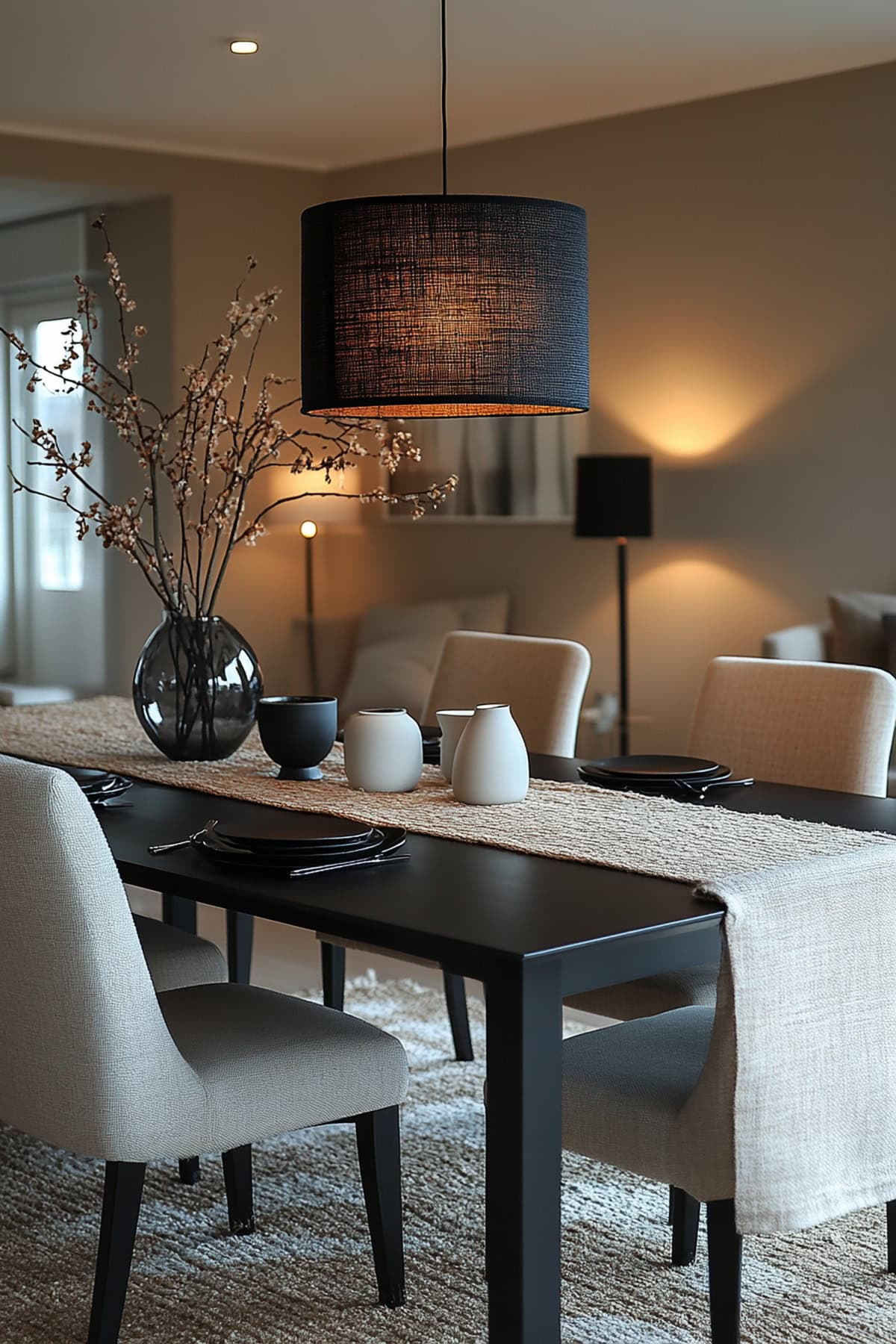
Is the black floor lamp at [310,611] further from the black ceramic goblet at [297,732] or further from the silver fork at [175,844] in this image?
the silver fork at [175,844]

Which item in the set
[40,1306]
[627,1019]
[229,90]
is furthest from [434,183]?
[40,1306]

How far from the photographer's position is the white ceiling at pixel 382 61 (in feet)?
15.8

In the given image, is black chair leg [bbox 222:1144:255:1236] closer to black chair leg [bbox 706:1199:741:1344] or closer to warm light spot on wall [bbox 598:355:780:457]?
black chair leg [bbox 706:1199:741:1344]

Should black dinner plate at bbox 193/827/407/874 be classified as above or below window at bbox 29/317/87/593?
below

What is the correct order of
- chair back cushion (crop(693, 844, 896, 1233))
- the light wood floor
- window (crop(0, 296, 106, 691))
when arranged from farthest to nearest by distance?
1. window (crop(0, 296, 106, 691))
2. the light wood floor
3. chair back cushion (crop(693, 844, 896, 1233))

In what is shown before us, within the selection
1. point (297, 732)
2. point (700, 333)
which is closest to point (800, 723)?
point (297, 732)

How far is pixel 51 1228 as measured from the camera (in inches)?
108

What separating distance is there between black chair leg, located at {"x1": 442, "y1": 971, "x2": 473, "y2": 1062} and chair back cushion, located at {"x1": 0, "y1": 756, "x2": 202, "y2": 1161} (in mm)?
1508

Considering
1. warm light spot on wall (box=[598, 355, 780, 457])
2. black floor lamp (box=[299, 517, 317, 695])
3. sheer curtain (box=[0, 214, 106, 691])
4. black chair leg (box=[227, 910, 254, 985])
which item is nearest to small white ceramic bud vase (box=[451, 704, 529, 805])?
black chair leg (box=[227, 910, 254, 985])

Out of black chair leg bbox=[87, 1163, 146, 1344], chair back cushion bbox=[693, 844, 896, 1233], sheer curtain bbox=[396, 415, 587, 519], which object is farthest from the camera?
sheer curtain bbox=[396, 415, 587, 519]

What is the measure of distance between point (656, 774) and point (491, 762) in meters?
0.33

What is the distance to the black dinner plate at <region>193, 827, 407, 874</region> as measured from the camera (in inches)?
85.6

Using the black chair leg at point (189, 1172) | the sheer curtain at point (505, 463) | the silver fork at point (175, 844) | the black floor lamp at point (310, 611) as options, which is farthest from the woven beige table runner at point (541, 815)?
the black floor lamp at point (310, 611)

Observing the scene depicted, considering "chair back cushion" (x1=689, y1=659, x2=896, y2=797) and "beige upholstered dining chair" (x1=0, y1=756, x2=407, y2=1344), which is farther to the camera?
"chair back cushion" (x1=689, y1=659, x2=896, y2=797)
